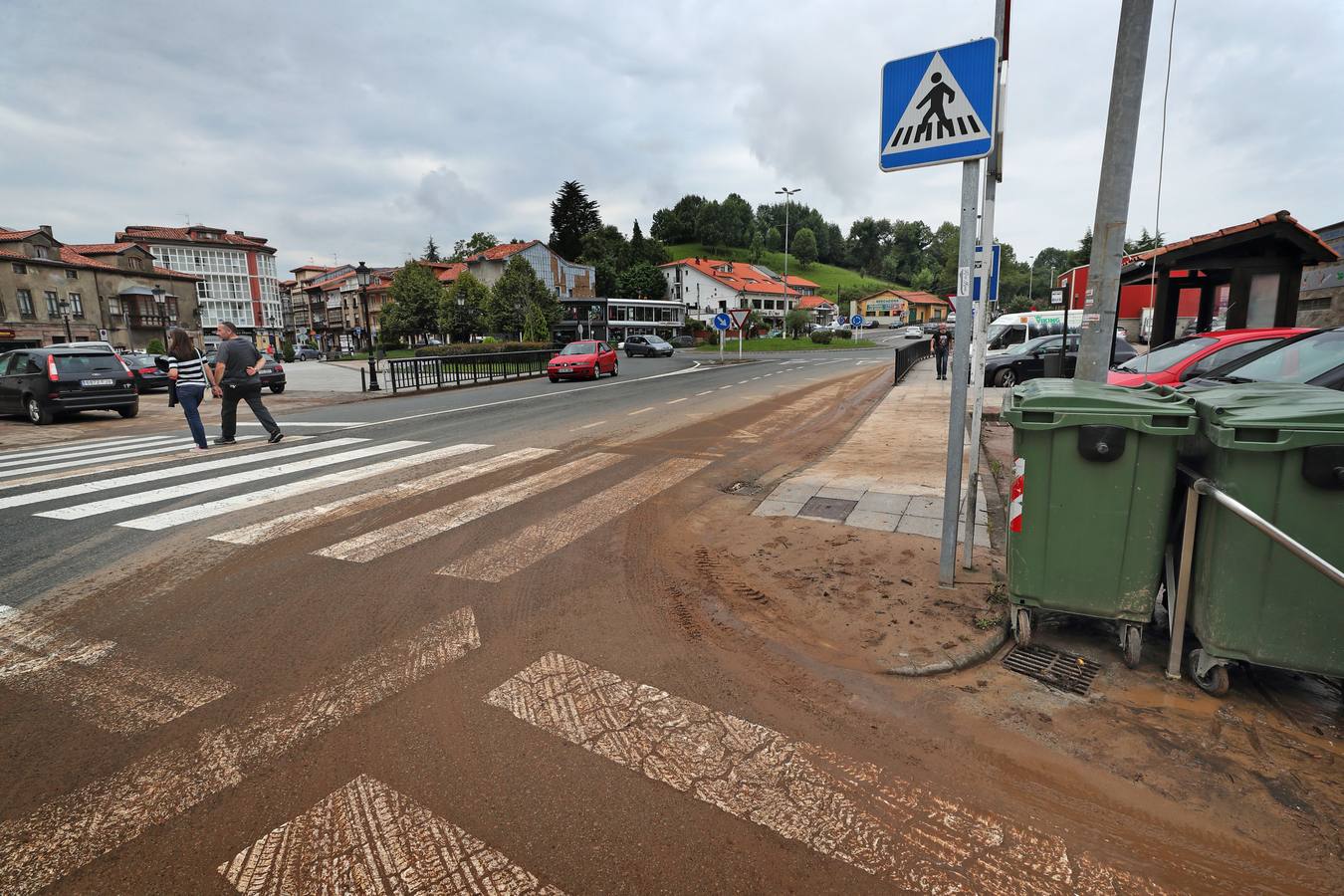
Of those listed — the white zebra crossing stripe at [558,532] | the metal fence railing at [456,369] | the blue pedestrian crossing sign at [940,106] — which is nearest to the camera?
the blue pedestrian crossing sign at [940,106]

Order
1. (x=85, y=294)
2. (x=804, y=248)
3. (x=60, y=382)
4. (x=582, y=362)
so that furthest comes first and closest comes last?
(x=804, y=248)
(x=85, y=294)
(x=582, y=362)
(x=60, y=382)

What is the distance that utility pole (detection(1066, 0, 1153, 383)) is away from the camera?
16.1 feet

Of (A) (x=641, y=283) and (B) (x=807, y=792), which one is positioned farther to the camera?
(A) (x=641, y=283)

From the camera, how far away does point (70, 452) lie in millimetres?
9719

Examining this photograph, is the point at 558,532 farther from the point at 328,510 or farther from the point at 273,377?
the point at 273,377

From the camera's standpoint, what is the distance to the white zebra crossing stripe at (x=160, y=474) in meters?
6.71

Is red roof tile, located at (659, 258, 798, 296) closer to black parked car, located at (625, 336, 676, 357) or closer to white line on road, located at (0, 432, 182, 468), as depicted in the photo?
black parked car, located at (625, 336, 676, 357)

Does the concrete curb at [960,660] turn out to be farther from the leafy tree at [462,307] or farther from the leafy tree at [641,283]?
the leafy tree at [641,283]

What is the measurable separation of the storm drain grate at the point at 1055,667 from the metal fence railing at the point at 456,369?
18.5m

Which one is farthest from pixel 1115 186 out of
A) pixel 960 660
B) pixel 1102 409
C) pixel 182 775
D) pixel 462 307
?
pixel 462 307

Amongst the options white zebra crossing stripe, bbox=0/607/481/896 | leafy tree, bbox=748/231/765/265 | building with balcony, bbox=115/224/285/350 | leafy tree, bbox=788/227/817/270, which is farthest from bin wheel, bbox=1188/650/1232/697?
leafy tree, bbox=788/227/817/270

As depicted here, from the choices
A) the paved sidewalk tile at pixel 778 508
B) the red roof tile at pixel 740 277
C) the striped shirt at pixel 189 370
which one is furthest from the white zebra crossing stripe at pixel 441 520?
the red roof tile at pixel 740 277

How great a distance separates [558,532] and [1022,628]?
141 inches

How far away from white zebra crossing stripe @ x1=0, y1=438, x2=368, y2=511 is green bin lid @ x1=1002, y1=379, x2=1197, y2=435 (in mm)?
8749
